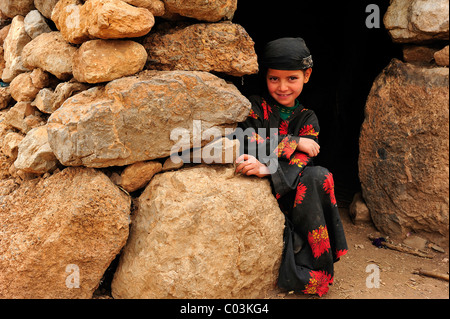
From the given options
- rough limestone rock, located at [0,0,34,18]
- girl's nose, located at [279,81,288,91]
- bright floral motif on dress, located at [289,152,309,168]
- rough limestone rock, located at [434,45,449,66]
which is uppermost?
rough limestone rock, located at [0,0,34,18]

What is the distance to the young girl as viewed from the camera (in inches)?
81.0

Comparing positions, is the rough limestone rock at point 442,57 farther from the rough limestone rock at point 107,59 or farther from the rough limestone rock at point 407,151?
the rough limestone rock at point 107,59

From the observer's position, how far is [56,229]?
1839 mm

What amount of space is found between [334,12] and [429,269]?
284 cm

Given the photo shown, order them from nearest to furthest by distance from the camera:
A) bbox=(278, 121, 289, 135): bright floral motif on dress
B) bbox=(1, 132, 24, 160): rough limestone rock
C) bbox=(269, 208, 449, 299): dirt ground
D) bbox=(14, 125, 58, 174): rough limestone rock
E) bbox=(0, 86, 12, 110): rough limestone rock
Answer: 1. bbox=(269, 208, 449, 299): dirt ground
2. bbox=(14, 125, 58, 174): rough limestone rock
3. bbox=(1, 132, 24, 160): rough limestone rock
4. bbox=(278, 121, 289, 135): bright floral motif on dress
5. bbox=(0, 86, 12, 110): rough limestone rock

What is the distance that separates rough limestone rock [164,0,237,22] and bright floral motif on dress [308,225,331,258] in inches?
47.4

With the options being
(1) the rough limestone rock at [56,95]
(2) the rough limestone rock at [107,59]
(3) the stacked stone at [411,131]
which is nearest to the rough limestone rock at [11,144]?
(1) the rough limestone rock at [56,95]

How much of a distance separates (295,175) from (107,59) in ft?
3.55

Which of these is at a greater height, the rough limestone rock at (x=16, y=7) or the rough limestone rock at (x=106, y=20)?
the rough limestone rock at (x=16, y=7)

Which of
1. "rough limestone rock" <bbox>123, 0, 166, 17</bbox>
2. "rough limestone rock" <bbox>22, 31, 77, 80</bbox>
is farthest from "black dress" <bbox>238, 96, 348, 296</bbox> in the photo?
"rough limestone rock" <bbox>22, 31, 77, 80</bbox>

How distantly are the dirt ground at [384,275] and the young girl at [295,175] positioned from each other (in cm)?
11

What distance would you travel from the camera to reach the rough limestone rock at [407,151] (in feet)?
6.66

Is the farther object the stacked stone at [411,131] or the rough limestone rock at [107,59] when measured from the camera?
the stacked stone at [411,131]

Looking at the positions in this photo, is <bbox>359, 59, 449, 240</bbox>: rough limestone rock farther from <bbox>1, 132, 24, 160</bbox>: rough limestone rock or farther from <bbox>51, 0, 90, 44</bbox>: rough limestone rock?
<bbox>1, 132, 24, 160</bbox>: rough limestone rock
